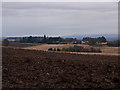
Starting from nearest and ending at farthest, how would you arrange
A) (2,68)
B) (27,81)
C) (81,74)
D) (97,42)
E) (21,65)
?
(27,81), (81,74), (2,68), (21,65), (97,42)

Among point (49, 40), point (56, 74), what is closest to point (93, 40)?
point (49, 40)

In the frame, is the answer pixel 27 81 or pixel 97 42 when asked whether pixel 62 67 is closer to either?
pixel 27 81

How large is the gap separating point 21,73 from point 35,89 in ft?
5.31

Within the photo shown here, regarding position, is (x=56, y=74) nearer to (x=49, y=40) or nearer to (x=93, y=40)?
(x=93, y=40)

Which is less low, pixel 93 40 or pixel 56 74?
pixel 93 40

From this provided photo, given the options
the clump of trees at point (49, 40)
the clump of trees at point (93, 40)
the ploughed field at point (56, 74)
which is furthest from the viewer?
the clump of trees at point (49, 40)

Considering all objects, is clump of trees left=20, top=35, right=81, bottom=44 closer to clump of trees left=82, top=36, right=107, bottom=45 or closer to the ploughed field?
clump of trees left=82, top=36, right=107, bottom=45

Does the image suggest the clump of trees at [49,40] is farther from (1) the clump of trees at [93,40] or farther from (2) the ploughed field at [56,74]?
(2) the ploughed field at [56,74]

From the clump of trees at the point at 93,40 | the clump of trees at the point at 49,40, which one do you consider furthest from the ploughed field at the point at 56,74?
the clump of trees at the point at 49,40

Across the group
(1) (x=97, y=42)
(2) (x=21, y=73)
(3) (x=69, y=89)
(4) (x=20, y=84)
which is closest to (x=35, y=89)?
(4) (x=20, y=84)

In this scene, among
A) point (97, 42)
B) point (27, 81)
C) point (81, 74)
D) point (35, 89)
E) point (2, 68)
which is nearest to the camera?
point (35, 89)

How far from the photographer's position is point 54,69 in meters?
8.16

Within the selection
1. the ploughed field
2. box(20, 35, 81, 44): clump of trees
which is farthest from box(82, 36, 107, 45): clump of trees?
the ploughed field

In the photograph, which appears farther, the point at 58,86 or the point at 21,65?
the point at 21,65
